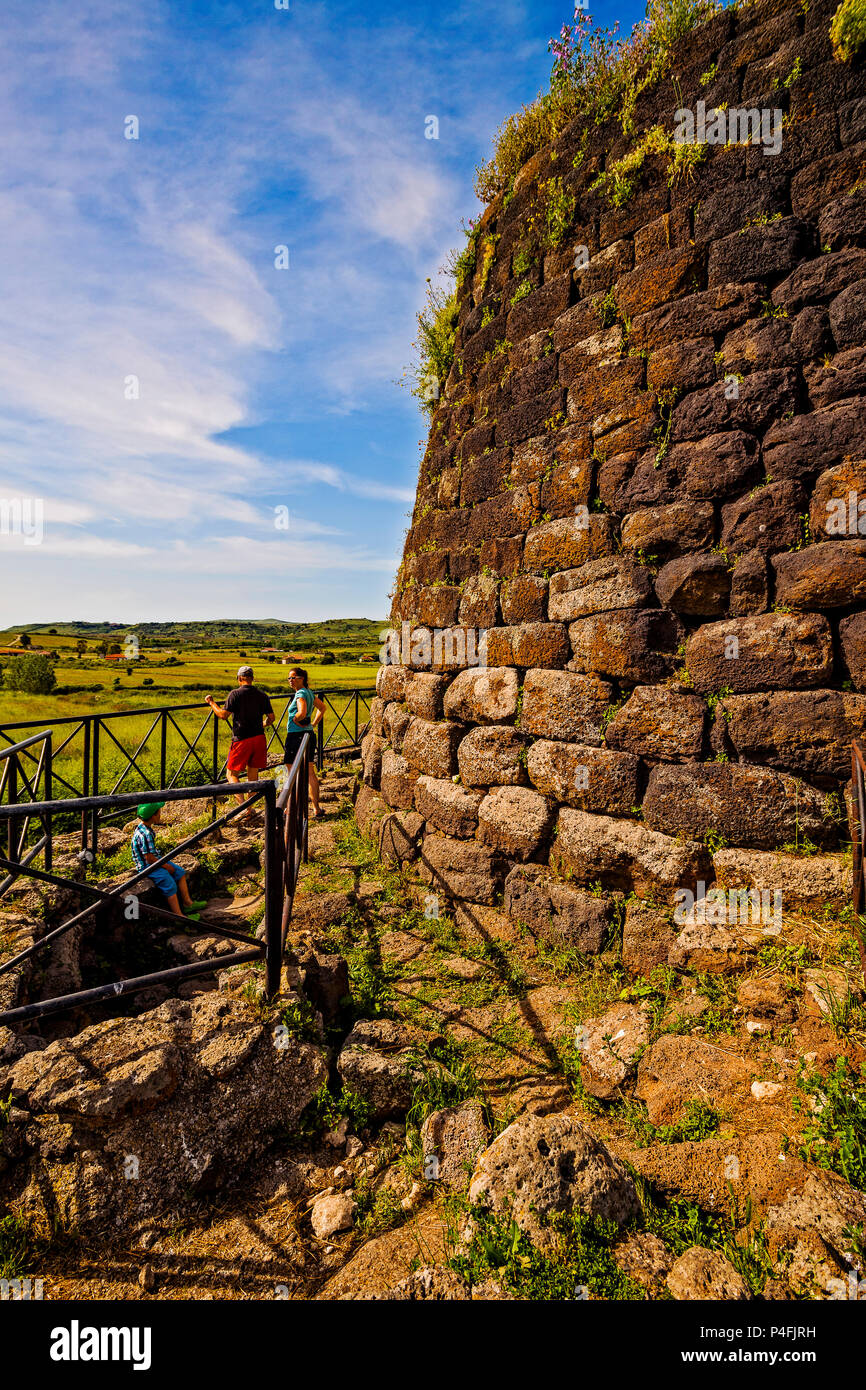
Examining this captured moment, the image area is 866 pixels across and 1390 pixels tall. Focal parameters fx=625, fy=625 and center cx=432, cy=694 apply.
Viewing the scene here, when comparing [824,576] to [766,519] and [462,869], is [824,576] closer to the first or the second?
[766,519]

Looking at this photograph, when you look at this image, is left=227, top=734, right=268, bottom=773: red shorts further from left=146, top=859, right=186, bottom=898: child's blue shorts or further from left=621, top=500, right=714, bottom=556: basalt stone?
left=621, top=500, right=714, bottom=556: basalt stone

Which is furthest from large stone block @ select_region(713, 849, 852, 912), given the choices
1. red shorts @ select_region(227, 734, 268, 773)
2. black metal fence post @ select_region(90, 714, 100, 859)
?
black metal fence post @ select_region(90, 714, 100, 859)

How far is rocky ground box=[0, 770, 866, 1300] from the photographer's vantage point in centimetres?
203

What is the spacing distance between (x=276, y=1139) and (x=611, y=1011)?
1.91 metres

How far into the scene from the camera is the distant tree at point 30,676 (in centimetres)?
2816

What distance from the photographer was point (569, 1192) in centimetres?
211

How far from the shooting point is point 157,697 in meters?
26.4

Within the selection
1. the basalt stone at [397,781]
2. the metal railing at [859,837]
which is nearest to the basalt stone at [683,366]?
the metal railing at [859,837]

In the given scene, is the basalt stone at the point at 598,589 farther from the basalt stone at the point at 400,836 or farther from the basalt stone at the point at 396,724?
the basalt stone at the point at 400,836

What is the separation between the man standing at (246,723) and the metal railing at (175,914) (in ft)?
10.1

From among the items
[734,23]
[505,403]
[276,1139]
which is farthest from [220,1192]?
[734,23]

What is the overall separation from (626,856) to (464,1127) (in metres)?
1.88

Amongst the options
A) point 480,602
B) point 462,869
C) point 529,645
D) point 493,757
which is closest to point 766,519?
point 529,645
